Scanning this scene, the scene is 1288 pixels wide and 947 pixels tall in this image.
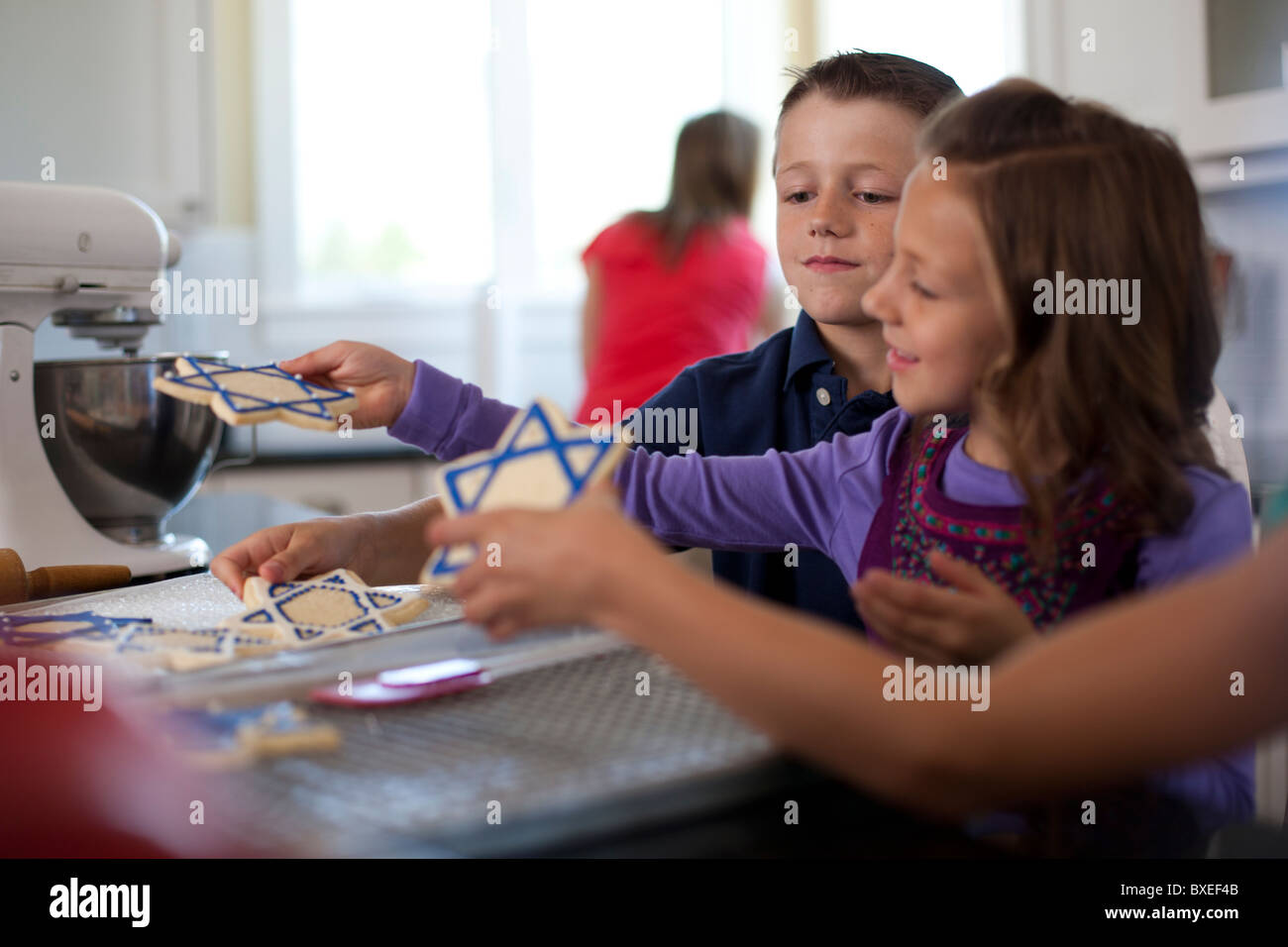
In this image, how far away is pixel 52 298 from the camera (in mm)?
1385

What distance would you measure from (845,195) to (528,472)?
0.70 metres

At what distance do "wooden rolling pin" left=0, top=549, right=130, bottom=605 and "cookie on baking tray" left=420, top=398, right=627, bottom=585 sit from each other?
1.79ft

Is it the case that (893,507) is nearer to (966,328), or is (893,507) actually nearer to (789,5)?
(966,328)

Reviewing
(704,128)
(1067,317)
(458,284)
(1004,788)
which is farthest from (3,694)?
(458,284)

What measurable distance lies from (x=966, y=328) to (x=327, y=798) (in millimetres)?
560

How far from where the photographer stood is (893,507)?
1052 mm

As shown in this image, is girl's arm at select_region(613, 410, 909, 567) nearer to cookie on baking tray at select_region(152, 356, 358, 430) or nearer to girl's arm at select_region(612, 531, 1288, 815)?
cookie on baking tray at select_region(152, 356, 358, 430)

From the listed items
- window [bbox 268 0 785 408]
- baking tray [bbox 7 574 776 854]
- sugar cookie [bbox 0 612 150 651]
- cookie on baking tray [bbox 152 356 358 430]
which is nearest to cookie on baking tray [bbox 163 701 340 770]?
baking tray [bbox 7 574 776 854]

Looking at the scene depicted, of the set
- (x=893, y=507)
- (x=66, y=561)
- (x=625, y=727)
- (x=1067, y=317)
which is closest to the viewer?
(x=625, y=727)
